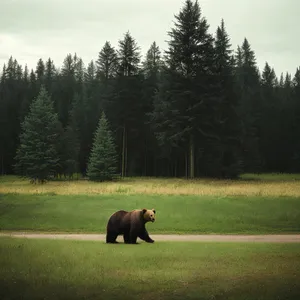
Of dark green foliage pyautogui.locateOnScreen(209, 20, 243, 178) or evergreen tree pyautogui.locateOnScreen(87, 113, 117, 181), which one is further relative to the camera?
dark green foliage pyautogui.locateOnScreen(209, 20, 243, 178)

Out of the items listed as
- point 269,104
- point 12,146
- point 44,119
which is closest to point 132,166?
point 44,119

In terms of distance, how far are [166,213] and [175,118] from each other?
72.4 ft

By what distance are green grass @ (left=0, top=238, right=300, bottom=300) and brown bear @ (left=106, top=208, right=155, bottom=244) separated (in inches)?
74.4

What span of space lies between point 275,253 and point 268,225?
8.78 meters

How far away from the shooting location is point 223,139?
4781cm

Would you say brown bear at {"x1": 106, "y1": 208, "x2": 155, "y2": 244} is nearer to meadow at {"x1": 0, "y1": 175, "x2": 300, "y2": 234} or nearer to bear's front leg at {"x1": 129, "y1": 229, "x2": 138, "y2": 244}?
bear's front leg at {"x1": 129, "y1": 229, "x2": 138, "y2": 244}

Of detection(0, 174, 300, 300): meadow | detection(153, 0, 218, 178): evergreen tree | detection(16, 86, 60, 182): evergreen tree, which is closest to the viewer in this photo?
detection(0, 174, 300, 300): meadow

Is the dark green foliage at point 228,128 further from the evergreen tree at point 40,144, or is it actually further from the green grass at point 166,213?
the green grass at point 166,213

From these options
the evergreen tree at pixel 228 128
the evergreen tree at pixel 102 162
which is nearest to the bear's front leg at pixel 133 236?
the evergreen tree at pixel 102 162

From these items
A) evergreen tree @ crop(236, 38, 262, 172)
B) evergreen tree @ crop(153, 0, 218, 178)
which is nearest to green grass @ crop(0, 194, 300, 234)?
evergreen tree @ crop(153, 0, 218, 178)

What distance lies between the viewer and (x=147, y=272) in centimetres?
992

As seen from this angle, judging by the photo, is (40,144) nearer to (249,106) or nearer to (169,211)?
(169,211)

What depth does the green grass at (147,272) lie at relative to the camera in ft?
28.3

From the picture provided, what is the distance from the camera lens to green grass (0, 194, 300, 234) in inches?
811
